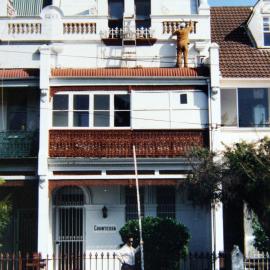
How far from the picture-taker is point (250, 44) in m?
28.2

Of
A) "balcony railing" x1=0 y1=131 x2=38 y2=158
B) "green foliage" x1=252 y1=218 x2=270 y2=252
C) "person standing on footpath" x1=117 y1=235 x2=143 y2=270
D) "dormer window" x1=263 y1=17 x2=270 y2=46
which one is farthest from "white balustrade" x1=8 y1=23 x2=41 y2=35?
"green foliage" x1=252 y1=218 x2=270 y2=252

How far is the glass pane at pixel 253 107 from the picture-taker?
1015 inches

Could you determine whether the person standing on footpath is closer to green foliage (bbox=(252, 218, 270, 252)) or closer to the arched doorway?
green foliage (bbox=(252, 218, 270, 252))

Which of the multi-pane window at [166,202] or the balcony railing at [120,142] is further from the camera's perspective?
the multi-pane window at [166,202]

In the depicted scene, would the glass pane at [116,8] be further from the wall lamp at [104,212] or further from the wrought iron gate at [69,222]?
the wall lamp at [104,212]

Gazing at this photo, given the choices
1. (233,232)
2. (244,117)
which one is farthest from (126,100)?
(233,232)

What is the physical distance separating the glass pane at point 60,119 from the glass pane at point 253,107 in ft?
21.5

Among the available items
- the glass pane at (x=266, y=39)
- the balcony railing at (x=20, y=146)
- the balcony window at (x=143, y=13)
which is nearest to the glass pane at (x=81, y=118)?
the balcony railing at (x=20, y=146)

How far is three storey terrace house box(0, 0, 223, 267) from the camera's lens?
79.4ft

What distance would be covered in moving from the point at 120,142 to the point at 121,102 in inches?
60.6

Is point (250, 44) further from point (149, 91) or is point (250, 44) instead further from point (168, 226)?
point (168, 226)

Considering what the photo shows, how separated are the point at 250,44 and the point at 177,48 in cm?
369

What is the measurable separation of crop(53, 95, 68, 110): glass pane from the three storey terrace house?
0.12 feet

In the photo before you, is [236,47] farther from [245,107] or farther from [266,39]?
[245,107]
